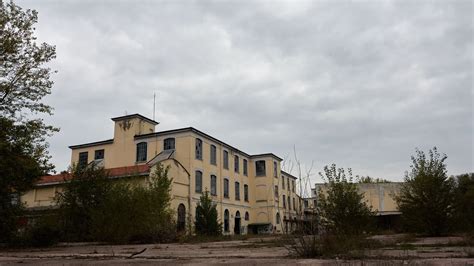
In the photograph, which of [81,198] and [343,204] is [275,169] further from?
[343,204]

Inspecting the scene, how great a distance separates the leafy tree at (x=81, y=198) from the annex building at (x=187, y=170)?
6660 millimetres

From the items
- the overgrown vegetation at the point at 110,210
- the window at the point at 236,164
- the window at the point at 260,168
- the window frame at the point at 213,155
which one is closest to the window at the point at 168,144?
the window frame at the point at 213,155

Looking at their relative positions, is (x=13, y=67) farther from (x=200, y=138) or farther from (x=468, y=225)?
(x=200, y=138)

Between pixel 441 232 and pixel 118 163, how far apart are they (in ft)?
96.3

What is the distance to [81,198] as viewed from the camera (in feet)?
74.4

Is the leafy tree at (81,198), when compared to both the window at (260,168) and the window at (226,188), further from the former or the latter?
the window at (260,168)

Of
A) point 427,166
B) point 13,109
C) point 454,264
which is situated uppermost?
point 13,109

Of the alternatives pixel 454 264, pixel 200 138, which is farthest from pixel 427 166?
pixel 200 138

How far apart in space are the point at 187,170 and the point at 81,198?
15015 millimetres

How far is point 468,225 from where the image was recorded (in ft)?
59.6

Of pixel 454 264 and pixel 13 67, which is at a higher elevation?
pixel 13 67

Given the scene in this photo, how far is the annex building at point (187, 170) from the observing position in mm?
34250

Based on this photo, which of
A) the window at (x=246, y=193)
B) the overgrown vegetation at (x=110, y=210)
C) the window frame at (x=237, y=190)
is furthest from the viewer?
the window at (x=246, y=193)

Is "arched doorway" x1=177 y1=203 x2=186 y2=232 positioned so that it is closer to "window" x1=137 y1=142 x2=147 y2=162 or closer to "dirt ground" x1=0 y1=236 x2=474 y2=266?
"window" x1=137 y1=142 x2=147 y2=162
